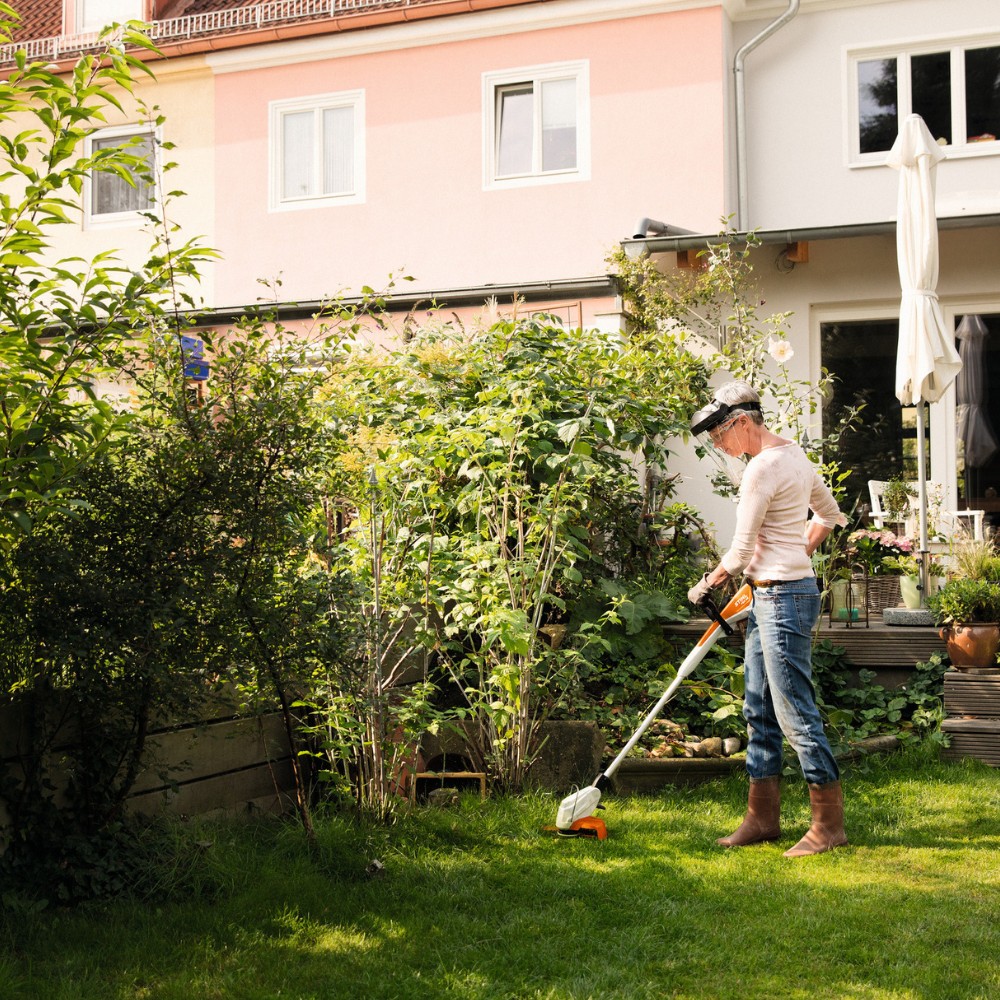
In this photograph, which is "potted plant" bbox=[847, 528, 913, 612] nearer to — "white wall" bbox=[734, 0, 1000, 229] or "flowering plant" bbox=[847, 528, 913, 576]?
"flowering plant" bbox=[847, 528, 913, 576]

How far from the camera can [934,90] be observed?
12078 millimetres

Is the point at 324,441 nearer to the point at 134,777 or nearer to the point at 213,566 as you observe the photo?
the point at 213,566

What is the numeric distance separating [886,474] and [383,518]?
7.41 m

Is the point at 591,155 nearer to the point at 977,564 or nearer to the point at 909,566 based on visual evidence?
the point at 909,566

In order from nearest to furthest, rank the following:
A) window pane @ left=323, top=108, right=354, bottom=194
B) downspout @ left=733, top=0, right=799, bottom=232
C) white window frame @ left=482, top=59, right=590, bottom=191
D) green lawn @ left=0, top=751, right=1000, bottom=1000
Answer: green lawn @ left=0, top=751, right=1000, bottom=1000 < downspout @ left=733, top=0, right=799, bottom=232 < white window frame @ left=482, top=59, right=590, bottom=191 < window pane @ left=323, top=108, right=354, bottom=194

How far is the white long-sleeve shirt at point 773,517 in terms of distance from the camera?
520 cm

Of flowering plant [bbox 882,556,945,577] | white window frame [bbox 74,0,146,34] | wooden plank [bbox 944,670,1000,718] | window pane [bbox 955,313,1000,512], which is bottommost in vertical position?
wooden plank [bbox 944,670,1000,718]

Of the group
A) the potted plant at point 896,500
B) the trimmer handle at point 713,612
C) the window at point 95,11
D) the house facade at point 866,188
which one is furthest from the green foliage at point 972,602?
the window at point 95,11

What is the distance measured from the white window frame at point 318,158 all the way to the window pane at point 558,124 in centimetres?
216

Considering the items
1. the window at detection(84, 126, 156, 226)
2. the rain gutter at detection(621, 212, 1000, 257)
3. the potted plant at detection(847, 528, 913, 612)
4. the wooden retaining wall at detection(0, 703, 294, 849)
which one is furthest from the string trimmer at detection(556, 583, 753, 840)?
the window at detection(84, 126, 156, 226)

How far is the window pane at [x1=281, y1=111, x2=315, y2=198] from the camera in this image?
14141 millimetres

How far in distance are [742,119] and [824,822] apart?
8.77 m

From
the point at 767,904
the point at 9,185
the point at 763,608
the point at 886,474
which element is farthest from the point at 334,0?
the point at 767,904

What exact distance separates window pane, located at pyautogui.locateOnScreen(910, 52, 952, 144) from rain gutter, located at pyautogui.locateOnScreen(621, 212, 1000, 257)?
170 cm
